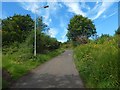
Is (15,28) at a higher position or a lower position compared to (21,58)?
higher

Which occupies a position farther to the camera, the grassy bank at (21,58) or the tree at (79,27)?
the tree at (79,27)

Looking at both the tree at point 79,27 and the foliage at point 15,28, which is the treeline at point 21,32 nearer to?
the foliage at point 15,28

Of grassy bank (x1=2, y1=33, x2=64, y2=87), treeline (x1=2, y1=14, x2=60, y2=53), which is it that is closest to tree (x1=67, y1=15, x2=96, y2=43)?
treeline (x1=2, y1=14, x2=60, y2=53)

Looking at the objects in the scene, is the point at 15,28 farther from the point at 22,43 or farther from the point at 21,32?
the point at 22,43

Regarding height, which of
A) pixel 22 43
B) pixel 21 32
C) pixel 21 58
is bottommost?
pixel 21 58

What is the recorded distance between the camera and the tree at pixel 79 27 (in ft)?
289

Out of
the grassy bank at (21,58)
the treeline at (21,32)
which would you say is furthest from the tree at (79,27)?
the grassy bank at (21,58)

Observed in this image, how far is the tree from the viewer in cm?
8814

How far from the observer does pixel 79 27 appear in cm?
8888

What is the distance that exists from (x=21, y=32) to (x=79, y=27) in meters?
41.8

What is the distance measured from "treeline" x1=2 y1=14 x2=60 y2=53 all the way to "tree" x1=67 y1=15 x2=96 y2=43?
30728 mm

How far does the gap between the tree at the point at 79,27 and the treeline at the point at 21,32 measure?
30.7 meters

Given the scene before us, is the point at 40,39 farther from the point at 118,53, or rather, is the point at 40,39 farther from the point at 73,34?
the point at 73,34

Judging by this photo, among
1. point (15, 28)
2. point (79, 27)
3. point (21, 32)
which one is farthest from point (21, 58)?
point (79, 27)
